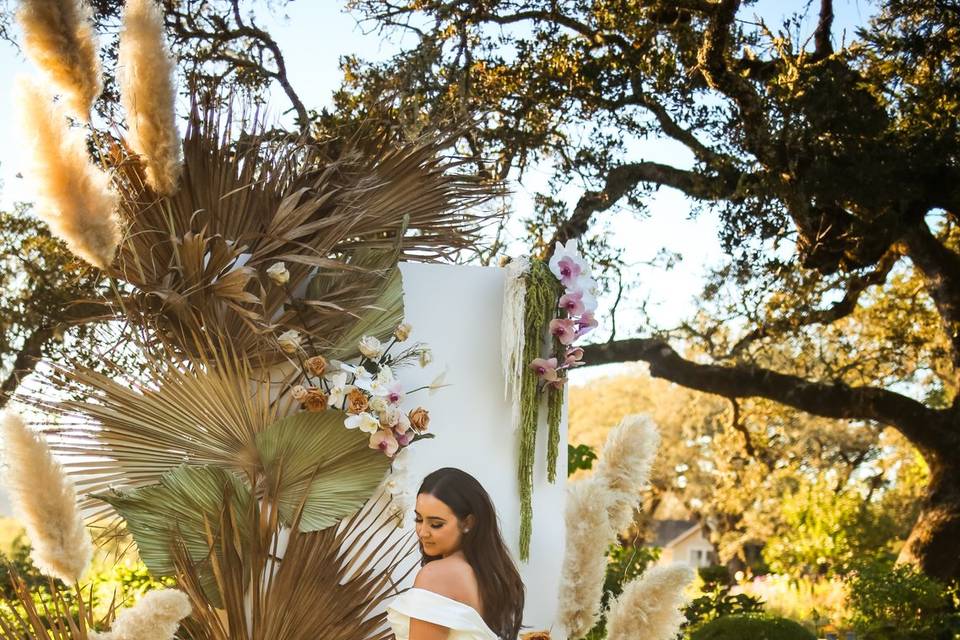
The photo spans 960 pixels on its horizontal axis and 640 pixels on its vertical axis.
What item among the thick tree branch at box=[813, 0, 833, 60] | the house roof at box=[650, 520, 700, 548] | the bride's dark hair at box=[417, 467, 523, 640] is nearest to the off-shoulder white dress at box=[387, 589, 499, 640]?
the bride's dark hair at box=[417, 467, 523, 640]

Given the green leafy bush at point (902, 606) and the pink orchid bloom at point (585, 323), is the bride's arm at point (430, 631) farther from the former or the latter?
the green leafy bush at point (902, 606)

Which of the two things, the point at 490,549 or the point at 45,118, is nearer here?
the point at 45,118

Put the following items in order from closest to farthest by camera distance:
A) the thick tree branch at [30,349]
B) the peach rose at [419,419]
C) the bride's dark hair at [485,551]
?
1. the bride's dark hair at [485,551]
2. the peach rose at [419,419]
3. the thick tree branch at [30,349]

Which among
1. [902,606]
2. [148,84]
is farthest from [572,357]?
[902,606]

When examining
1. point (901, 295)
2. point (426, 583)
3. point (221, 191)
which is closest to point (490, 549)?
point (426, 583)

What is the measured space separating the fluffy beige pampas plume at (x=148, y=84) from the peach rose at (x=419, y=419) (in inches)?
51.2

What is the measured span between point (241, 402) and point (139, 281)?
0.58 m

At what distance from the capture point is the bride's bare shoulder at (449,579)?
9.98 feet

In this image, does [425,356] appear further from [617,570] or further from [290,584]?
[617,570]

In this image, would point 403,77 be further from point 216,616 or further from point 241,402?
point 216,616

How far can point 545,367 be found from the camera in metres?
4.12

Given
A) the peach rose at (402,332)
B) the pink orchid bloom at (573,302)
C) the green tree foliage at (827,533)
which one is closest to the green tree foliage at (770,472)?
the green tree foliage at (827,533)

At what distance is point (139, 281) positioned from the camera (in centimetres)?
371

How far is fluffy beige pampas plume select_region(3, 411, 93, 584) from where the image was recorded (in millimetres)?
2146
